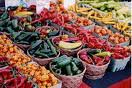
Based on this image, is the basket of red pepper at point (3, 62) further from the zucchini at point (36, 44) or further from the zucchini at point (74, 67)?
the zucchini at point (74, 67)

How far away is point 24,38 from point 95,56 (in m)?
0.89

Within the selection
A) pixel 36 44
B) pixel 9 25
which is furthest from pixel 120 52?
pixel 9 25

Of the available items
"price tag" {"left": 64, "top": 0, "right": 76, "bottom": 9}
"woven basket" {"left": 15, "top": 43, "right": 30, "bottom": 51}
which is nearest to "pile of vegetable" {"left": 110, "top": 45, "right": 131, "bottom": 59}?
"woven basket" {"left": 15, "top": 43, "right": 30, "bottom": 51}

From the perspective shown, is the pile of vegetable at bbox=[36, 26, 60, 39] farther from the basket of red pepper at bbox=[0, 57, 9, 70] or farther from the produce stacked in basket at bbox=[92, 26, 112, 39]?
the basket of red pepper at bbox=[0, 57, 9, 70]

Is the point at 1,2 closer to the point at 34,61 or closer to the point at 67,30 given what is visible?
the point at 67,30

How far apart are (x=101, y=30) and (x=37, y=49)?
111cm

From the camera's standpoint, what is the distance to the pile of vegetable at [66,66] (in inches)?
118

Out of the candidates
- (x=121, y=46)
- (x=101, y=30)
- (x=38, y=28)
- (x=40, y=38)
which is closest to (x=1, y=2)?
(x=38, y=28)

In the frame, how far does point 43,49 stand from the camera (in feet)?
11.0

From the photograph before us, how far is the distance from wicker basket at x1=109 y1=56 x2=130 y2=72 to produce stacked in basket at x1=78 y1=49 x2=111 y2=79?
0.11 meters

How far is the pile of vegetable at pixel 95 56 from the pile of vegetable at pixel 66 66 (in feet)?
0.47

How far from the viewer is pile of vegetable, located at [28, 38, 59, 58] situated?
10.7ft

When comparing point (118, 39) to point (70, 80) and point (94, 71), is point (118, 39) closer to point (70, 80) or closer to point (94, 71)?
point (94, 71)

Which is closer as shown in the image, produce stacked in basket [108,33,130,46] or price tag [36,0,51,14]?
produce stacked in basket [108,33,130,46]
